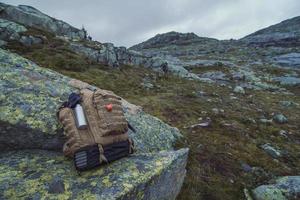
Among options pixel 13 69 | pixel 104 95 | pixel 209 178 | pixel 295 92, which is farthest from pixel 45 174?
pixel 295 92

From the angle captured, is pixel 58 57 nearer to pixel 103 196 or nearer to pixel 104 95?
pixel 104 95

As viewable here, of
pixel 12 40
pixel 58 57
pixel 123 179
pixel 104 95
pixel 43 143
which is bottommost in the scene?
pixel 123 179

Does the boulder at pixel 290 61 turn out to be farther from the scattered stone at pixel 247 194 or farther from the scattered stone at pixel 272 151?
the scattered stone at pixel 247 194

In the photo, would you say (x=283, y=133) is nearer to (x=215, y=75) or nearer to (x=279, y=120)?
(x=279, y=120)

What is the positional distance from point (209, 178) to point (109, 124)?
4.19m

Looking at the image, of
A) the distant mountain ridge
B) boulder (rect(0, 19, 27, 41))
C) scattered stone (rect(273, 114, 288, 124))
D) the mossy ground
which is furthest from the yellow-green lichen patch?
the distant mountain ridge

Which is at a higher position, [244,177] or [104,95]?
[104,95]

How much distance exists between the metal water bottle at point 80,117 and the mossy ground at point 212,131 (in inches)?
131

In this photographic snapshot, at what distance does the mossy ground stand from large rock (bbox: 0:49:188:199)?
5.66 feet

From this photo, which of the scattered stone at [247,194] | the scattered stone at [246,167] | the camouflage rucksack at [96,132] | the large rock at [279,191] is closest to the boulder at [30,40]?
the camouflage rucksack at [96,132]

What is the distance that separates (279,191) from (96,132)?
5705 mm

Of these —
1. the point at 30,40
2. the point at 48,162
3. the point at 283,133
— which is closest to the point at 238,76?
the point at 283,133

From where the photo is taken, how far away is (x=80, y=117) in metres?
5.73

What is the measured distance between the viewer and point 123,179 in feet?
17.6
